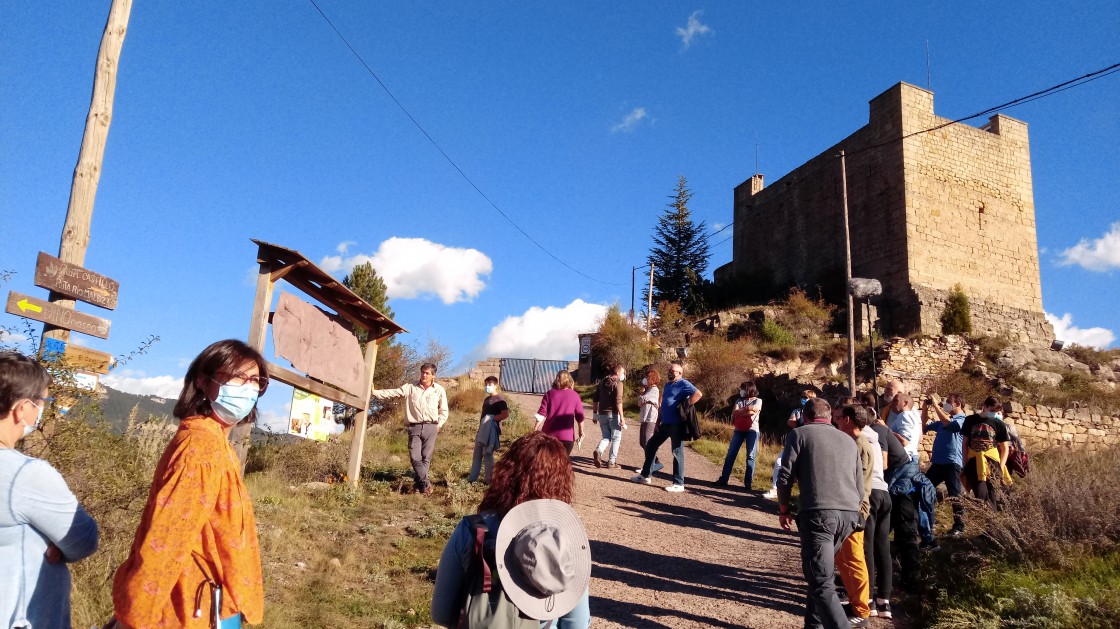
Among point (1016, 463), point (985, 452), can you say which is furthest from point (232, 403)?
point (1016, 463)

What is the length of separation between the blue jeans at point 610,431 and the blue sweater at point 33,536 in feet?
29.8

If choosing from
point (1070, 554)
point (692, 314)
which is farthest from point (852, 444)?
point (692, 314)

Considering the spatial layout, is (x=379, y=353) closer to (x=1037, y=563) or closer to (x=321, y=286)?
(x=321, y=286)

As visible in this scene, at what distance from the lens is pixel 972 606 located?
17.0 ft

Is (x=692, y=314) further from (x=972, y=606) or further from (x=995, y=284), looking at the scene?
(x=972, y=606)

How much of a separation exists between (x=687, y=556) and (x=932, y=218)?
2398cm

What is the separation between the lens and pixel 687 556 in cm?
735

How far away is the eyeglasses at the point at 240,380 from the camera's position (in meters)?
2.61

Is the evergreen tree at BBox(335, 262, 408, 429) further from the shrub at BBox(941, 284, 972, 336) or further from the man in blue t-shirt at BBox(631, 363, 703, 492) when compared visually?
the shrub at BBox(941, 284, 972, 336)

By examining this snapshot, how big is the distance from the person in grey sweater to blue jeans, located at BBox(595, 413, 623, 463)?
19.9 ft

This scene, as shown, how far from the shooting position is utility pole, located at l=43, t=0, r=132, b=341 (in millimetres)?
5934

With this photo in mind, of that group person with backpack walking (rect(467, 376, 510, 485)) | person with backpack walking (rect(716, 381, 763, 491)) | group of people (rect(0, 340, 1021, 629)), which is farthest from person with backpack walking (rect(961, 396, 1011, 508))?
group of people (rect(0, 340, 1021, 629))

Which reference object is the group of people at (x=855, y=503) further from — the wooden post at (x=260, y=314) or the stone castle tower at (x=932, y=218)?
the stone castle tower at (x=932, y=218)

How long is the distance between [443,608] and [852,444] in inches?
139
